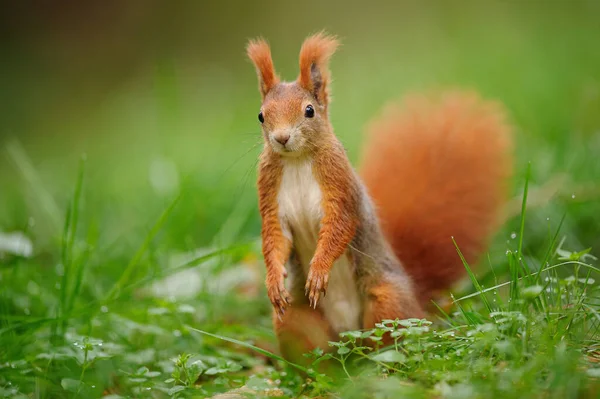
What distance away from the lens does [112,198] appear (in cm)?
371

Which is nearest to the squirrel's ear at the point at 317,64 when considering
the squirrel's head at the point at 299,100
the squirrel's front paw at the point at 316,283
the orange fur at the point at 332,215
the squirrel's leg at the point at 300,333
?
the squirrel's head at the point at 299,100

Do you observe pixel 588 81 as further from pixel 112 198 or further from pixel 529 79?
pixel 112 198

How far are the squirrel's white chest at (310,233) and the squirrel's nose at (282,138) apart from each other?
0.42 ft

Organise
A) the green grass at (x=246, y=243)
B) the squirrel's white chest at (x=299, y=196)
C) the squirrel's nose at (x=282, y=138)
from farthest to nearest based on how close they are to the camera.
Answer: the squirrel's white chest at (x=299, y=196), the squirrel's nose at (x=282, y=138), the green grass at (x=246, y=243)

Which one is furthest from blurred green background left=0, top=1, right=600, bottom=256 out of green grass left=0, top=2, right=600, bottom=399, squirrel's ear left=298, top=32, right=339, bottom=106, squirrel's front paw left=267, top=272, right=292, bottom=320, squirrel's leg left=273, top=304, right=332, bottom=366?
squirrel's leg left=273, top=304, right=332, bottom=366

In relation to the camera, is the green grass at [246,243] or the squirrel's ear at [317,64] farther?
the squirrel's ear at [317,64]

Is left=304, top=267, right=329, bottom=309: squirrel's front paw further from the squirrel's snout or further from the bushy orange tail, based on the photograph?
the bushy orange tail

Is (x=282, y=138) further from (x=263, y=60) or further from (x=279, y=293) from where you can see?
(x=279, y=293)

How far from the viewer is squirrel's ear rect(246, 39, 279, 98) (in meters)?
2.12

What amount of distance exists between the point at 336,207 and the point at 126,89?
6212 millimetres

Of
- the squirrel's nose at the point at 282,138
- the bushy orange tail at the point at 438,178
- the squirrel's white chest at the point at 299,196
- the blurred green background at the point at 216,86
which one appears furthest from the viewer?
the blurred green background at the point at 216,86

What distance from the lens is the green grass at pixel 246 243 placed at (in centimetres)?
171

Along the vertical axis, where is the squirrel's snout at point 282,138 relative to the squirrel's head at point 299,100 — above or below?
below

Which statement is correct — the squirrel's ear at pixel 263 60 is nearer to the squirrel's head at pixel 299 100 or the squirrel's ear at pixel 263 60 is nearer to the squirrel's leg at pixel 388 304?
the squirrel's head at pixel 299 100
